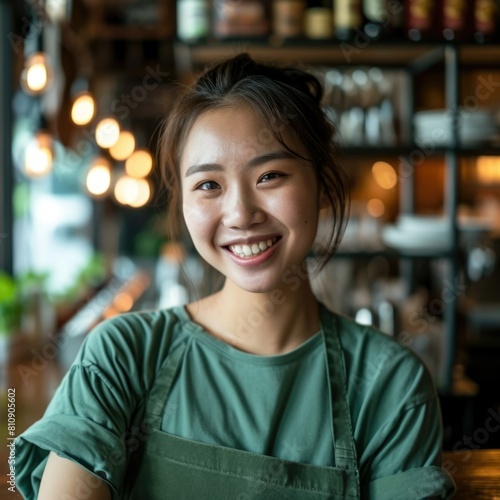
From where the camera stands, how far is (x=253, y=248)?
3.86ft

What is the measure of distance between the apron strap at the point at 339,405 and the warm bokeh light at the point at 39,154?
2.09m

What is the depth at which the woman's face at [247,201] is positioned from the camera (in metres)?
1.17

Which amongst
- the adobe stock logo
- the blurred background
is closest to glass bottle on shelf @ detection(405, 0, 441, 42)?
the blurred background

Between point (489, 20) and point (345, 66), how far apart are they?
2.39 ft

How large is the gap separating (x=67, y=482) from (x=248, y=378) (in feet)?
1.05

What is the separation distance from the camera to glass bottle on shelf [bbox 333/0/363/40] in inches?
124

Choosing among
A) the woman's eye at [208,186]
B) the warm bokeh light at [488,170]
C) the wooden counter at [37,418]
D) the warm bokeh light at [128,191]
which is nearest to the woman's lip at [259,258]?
the woman's eye at [208,186]

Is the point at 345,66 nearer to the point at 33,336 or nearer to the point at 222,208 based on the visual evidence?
the point at 33,336

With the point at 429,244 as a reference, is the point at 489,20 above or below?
above

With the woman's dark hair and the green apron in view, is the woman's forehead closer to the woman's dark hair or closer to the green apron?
the woman's dark hair

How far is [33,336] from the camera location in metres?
3.22

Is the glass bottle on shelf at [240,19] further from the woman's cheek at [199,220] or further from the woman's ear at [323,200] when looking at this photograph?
the woman's cheek at [199,220]

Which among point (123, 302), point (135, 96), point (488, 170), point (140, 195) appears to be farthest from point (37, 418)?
point (488, 170)

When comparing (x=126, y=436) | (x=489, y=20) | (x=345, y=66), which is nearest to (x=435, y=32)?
(x=489, y=20)
